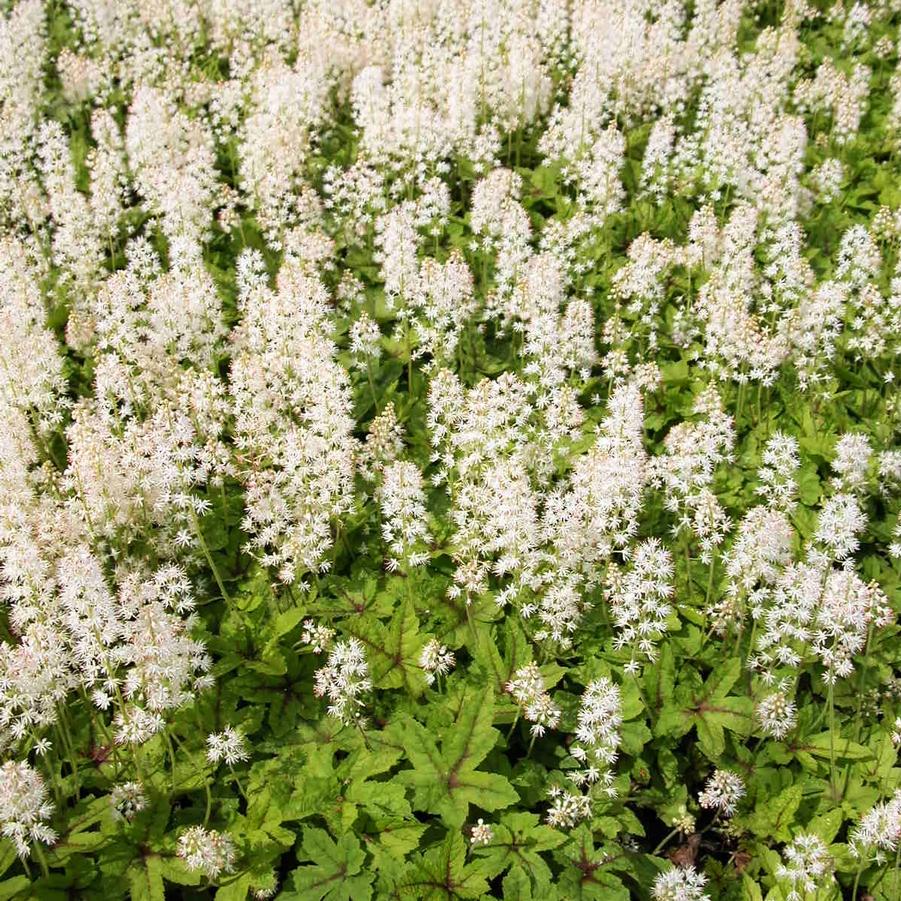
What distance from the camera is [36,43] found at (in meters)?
11.8

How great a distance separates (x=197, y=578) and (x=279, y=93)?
632cm

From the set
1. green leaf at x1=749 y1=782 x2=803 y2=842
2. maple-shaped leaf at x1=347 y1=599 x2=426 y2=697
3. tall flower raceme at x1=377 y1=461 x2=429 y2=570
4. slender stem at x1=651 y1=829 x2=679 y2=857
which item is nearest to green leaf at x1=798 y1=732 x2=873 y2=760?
green leaf at x1=749 y1=782 x2=803 y2=842

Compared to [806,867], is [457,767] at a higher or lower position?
higher

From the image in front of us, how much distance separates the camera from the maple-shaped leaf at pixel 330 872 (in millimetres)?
4559

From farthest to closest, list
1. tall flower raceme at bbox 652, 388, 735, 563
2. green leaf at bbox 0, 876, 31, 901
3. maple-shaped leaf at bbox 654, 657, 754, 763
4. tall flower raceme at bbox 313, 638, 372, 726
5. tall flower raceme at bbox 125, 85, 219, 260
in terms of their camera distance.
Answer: tall flower raceme at bbox 125, 85, 219, 260 < tall flower raceme at bbox 652, 388, 735, 563 < maple-shaped leaf at bbox 654, 657, 754, 763 < tall flower raceme at bbox 313, 638, 372, 726 < green leaf at bbox 0, 876, 31, 901

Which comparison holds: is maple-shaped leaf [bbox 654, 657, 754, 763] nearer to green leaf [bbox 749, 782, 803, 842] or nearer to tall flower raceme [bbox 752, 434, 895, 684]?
tall flower raceme [bbox 752, 434, 895, 684]

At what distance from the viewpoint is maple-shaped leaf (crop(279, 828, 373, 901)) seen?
179 inches

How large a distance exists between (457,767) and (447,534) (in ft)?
6.31

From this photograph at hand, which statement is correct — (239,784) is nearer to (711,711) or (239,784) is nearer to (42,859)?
(42,859)

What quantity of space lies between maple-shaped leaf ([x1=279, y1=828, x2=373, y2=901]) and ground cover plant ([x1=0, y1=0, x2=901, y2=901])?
0.02m

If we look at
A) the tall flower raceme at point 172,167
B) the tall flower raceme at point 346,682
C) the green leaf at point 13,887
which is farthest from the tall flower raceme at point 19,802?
the tall flower raceme at point 172,167

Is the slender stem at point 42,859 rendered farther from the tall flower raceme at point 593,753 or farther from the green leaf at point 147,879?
the tall flower raceme at point 593,753

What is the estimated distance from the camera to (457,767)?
4984 millimetres

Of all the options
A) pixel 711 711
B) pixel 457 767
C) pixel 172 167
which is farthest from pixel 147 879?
pixel 172 167
